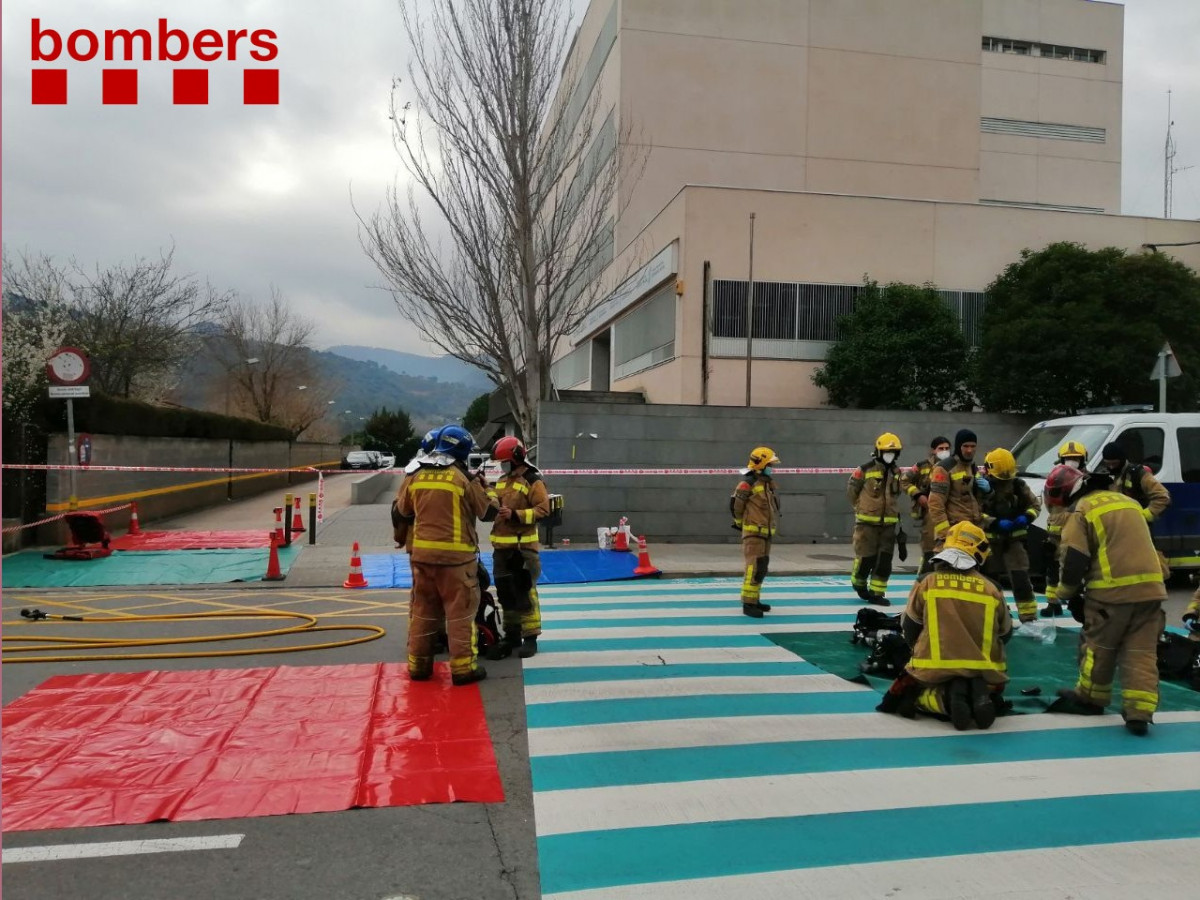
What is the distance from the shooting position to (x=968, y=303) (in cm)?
2281

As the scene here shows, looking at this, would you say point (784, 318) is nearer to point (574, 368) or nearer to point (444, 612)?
point (574, 368)

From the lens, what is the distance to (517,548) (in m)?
7.39

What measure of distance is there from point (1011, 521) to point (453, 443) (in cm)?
570

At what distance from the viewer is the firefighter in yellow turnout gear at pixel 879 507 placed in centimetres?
969

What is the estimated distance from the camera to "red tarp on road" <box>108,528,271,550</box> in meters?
14.4

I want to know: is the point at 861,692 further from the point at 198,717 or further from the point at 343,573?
the point at 343,573

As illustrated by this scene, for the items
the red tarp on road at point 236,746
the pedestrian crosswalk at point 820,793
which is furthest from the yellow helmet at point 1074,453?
the red tarp on road at point 236,746

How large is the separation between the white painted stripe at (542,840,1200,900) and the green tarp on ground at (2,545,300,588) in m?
9.50

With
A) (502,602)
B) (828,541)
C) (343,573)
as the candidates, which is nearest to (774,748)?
(502,602)

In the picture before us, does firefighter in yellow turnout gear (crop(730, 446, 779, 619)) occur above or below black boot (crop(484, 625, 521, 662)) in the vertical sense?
above

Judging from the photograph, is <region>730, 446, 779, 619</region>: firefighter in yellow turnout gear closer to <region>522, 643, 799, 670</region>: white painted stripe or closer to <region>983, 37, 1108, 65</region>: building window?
<region>522, 643, 799, 670</region>: white painted stripe

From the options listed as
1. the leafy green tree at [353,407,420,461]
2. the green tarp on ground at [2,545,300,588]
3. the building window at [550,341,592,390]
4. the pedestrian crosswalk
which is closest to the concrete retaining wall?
the green tarp on ground at [2,545,300,588]

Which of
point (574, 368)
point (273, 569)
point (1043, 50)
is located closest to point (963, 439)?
point (273, 569)

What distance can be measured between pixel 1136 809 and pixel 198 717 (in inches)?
220
